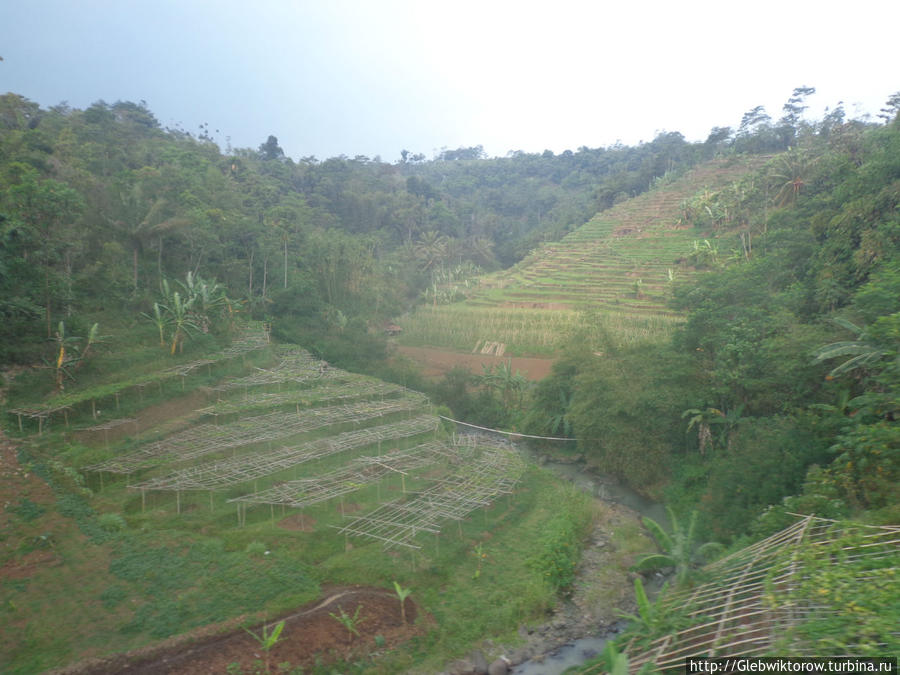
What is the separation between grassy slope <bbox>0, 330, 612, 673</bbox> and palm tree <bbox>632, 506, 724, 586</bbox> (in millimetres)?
2198

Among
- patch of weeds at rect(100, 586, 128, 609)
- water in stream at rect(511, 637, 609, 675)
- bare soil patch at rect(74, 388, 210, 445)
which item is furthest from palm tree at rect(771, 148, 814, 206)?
patch of weeds at rect(100, 586, 128, 609)

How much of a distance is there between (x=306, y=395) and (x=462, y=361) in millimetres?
10035

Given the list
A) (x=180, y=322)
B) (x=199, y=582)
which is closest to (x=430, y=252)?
(x=180, y=322)

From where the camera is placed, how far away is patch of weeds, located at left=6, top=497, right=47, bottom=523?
9047mm

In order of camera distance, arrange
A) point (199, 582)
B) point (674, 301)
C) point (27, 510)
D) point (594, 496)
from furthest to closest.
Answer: point (674, 301), point (594, 496), point (27, 510), point (199, 582)

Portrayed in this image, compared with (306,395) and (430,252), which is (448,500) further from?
(430,252)

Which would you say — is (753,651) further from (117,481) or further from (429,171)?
(429,171)

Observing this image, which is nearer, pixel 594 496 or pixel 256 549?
pixel 256 549

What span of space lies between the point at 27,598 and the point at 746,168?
166ft

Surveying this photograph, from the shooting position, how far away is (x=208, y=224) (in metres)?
23.3

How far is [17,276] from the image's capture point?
1353 cm

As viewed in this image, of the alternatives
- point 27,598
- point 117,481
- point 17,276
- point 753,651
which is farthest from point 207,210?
point 753,651

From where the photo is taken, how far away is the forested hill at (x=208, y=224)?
14.4m

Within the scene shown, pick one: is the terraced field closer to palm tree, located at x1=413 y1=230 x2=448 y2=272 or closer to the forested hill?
the forested hill
